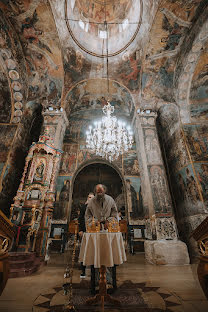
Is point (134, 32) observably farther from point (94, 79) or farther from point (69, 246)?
point (69, 246)

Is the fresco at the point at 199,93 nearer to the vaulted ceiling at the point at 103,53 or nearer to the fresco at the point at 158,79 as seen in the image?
the vaulted ceiling at the point at 103,53

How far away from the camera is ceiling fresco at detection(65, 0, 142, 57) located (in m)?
8.27

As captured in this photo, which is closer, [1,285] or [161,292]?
[1,285]

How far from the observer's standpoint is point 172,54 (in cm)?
782

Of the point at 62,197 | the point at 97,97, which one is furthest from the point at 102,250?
the point at 97,97

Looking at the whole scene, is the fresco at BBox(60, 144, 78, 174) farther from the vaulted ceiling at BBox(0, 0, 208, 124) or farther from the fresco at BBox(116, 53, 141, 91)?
the fresco at BBox(116, 53, 141, 91)

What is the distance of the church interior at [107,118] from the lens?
5656mm

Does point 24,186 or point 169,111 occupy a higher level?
point 169,111

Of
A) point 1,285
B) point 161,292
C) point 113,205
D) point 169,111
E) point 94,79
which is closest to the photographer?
point 1,285

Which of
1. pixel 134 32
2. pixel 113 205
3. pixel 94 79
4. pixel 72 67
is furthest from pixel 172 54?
pixel 113 205

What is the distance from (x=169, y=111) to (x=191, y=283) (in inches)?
311

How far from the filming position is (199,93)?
7.96m

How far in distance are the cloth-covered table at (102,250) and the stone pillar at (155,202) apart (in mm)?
3815

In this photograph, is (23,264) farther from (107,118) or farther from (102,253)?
(107,118)
